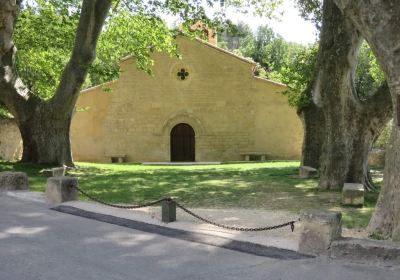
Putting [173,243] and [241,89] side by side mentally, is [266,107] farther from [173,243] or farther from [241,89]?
[173,243]

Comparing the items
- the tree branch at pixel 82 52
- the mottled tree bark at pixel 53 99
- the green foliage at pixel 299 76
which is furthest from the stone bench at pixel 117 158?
the green foliage at pixel 299 76

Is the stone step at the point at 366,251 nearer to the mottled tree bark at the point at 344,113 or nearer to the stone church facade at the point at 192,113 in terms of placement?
the mottled tree bark at the point at 344,113

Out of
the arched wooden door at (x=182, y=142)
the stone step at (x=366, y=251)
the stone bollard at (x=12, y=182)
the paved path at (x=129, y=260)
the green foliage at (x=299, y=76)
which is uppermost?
the green foliage at (x=299, y=76)

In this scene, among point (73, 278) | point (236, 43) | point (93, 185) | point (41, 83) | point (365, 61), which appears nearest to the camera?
point (73, 278)

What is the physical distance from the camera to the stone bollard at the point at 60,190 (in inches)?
358

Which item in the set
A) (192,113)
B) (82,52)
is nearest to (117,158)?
(192,113)

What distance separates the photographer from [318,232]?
559 centimetres

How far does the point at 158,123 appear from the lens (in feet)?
97.1

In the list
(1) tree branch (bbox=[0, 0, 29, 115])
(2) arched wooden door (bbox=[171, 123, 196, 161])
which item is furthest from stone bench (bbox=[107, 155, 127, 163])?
(1) tree branch (bbox=[0, 0, 29, 115])

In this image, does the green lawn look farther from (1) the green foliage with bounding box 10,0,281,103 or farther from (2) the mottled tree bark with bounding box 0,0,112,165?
(1) the green foliage with bounding box 10,0,281,103

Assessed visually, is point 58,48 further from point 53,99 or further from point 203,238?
point 203,238

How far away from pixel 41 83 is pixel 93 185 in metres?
12.9

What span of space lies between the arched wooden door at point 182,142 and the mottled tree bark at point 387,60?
23.6 metres

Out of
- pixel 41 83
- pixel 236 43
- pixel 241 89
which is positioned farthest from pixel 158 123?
pixel 236 43
